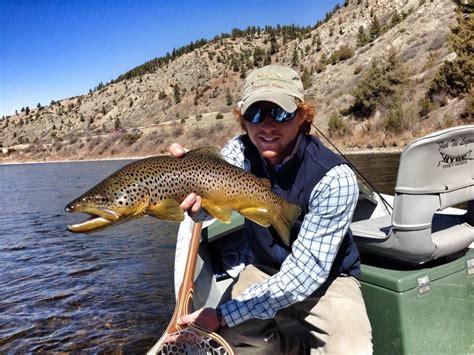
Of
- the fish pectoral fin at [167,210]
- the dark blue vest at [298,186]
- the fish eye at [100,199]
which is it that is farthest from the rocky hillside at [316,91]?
the fish eye at [100,199]

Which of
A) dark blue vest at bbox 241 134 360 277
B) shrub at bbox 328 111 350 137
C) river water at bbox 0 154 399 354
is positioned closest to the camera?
dark blue vest at bbox 241 134 360 277

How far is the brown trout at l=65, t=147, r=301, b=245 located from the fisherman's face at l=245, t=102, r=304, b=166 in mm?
210

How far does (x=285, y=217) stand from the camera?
7.84 feet

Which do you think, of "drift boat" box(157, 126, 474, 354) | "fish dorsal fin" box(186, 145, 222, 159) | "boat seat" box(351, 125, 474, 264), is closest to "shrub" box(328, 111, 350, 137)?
"drift boat" box(157, 126, 474, 354)

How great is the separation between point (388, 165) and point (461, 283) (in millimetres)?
13508

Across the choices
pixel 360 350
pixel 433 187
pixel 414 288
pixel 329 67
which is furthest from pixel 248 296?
pixel 329 67

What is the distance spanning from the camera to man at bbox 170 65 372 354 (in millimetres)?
2352

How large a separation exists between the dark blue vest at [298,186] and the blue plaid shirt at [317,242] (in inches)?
2.9

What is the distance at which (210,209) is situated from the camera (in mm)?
2418

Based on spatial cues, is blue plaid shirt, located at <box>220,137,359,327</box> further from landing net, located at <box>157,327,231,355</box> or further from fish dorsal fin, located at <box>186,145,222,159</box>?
→ fish dorsal fin, located at <box>186,145,222,159</box>

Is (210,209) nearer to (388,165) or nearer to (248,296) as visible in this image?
(248,296)

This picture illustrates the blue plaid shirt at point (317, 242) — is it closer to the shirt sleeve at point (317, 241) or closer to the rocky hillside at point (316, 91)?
the shirt sleeve at point (317, 241)

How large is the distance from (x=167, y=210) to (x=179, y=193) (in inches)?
5.4

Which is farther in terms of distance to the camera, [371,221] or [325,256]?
[371,221]
